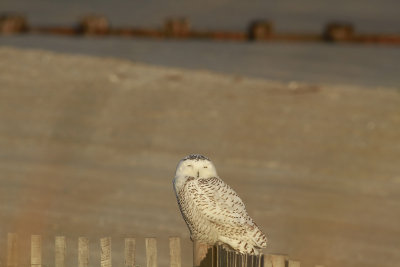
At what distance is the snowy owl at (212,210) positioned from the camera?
5.97m

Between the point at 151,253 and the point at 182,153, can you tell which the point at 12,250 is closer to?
the point at 151,253

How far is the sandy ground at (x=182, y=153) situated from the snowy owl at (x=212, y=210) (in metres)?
2.27

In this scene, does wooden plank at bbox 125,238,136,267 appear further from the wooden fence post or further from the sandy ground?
the sandy ground

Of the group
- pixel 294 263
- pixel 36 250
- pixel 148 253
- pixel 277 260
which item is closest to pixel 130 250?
pixel 148 253

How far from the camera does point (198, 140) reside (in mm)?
15930

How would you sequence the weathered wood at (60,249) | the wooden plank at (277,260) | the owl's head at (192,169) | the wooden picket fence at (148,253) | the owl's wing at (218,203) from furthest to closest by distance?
1. the owl's head at (192,169)
2. the owl's wing at (218,203)
3. the weathered wood at (60,249)
4. the wooden picket fence at (148,253)
5. the wooden plank at (277,260)

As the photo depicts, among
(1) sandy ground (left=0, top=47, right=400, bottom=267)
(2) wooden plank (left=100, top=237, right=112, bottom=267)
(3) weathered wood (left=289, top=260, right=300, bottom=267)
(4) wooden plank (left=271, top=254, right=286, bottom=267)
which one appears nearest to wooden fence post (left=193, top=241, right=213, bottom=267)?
(2) wooden plank (left=100, top=237, right=112, bottom=267)

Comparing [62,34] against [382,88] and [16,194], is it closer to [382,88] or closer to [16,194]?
[382,88]

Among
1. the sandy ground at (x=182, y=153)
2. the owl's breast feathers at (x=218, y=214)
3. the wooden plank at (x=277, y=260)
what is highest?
the sandy ground at (x=182, y=153)

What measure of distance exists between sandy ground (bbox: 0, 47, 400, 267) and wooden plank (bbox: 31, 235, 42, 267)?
2357 mm

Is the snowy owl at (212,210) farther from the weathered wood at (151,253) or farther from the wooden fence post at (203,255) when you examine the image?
the weathered wood at (151,253)

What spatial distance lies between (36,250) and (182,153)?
9493mm

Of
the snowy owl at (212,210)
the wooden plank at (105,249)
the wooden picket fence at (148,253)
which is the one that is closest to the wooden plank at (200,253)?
the wooden picket fence at (148,253)

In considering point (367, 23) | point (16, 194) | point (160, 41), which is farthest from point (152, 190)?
point (367, 23)
